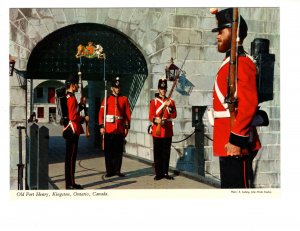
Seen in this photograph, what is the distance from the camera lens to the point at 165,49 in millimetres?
5449

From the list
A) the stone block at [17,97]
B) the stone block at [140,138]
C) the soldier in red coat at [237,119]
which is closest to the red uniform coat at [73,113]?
the stone block at [17,97]

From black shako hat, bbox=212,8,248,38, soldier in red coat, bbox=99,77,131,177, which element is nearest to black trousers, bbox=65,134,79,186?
soldier in red coat, bbox=99,77,131,177

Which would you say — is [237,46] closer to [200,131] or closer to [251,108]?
[251,108]

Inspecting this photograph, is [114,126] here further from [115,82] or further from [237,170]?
[237,170]

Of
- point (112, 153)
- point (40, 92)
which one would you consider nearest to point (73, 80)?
point (112, 153)

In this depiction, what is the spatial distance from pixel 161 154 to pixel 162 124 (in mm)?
411

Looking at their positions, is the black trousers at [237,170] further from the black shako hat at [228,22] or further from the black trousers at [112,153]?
the black trousers at [112,153]

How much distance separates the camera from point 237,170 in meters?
3.55

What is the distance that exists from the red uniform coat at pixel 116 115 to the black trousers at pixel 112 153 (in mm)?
86

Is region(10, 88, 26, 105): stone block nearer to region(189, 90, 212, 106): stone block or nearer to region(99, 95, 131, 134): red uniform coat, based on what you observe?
region(99, 95, 131, 134): red uniform coat

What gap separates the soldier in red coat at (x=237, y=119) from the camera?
11.0 ft

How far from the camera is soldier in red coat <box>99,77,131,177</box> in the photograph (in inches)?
200
